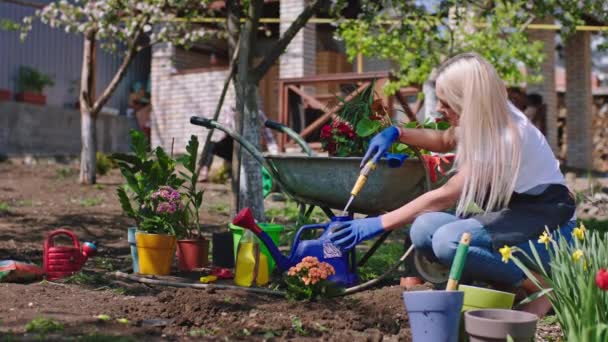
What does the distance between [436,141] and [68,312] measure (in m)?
1.59

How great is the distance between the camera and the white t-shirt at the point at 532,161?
271 centimetres

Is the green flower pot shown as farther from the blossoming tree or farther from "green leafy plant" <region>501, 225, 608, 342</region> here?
the blossoming tree

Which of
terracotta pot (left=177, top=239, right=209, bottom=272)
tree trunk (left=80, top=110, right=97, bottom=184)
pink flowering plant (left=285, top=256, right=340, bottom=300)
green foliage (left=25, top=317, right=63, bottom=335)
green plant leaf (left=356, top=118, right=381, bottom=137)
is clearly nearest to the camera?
green foliage (left=25, top=317, right=63, bottom=335)

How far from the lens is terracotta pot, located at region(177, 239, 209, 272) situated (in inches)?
155

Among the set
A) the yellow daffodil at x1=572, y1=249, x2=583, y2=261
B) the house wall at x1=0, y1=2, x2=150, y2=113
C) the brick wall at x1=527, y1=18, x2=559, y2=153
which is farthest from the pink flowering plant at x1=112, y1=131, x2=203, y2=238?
the brick wall at x1=527, y1=18, x2=559, y2=153

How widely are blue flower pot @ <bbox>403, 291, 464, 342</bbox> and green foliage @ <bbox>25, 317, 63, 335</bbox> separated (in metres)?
1.14

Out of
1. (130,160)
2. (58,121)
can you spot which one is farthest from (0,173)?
(130,160)

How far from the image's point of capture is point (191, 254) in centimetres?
394

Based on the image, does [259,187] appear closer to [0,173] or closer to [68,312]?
[68,312]

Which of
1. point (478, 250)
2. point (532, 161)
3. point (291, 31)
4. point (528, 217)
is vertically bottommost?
point (478, 250)

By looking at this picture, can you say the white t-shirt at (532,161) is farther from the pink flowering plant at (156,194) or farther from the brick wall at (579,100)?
the brick wall at (579,100)

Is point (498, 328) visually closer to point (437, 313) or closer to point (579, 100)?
point (437, 313)

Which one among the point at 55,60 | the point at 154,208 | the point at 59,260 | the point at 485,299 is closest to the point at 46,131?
the point at 55,60

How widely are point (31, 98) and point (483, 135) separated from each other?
9.26 metres
